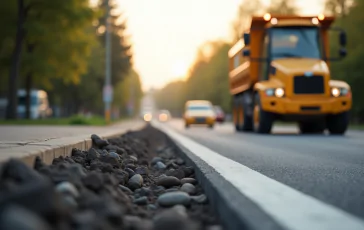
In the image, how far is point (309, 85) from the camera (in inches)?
650

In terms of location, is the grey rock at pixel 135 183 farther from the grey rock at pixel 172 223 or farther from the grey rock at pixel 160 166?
the grey rock at pixel 172 223

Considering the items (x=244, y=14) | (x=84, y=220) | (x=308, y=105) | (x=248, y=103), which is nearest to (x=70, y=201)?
(x=84, y=220)

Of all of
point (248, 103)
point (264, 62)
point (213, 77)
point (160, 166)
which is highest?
point (213, 77)

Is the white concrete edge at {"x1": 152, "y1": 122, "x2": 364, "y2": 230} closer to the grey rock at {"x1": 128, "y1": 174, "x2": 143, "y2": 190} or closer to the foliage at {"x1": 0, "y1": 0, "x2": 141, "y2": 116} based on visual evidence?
the grey rock at {"x1": 128, "y1": 174, "x2": 143, "y2": 190}

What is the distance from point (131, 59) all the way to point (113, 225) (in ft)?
216

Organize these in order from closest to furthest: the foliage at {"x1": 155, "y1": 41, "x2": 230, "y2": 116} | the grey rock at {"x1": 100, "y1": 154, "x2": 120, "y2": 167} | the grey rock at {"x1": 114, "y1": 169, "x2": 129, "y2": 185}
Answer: the grey rock at {"x1": 114, "y1": 169, "x2": 129, "y2": 185} < the grey rock at {"x1": 100, "y1": 154, "x2": 120, "y2": 167} < the foliage at {"x1": 155, "y1": 41, "x2": 230, "y2": 116}

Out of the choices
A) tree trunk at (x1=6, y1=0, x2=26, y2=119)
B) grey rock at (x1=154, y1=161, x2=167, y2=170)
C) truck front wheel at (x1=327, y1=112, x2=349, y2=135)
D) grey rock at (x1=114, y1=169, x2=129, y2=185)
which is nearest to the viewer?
grey rock at (x1=114, y1=169, x2=129, y2=185)

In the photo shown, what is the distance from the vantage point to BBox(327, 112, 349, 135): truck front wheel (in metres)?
17.1

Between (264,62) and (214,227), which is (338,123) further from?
(214,227)

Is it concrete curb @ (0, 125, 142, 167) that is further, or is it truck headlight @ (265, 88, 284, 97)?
truck headlight @ (265, 88, 284, 97)

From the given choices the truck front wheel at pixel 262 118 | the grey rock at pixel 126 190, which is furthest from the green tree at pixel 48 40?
the grey rock at pixel 126 190

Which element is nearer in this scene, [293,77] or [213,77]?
[293,77]

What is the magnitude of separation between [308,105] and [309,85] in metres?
0.65

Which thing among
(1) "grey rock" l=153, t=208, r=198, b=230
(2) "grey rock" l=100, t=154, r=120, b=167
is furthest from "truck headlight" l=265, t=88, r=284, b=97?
(1) "grey rock" l=153, t=208, r=198, b=230
